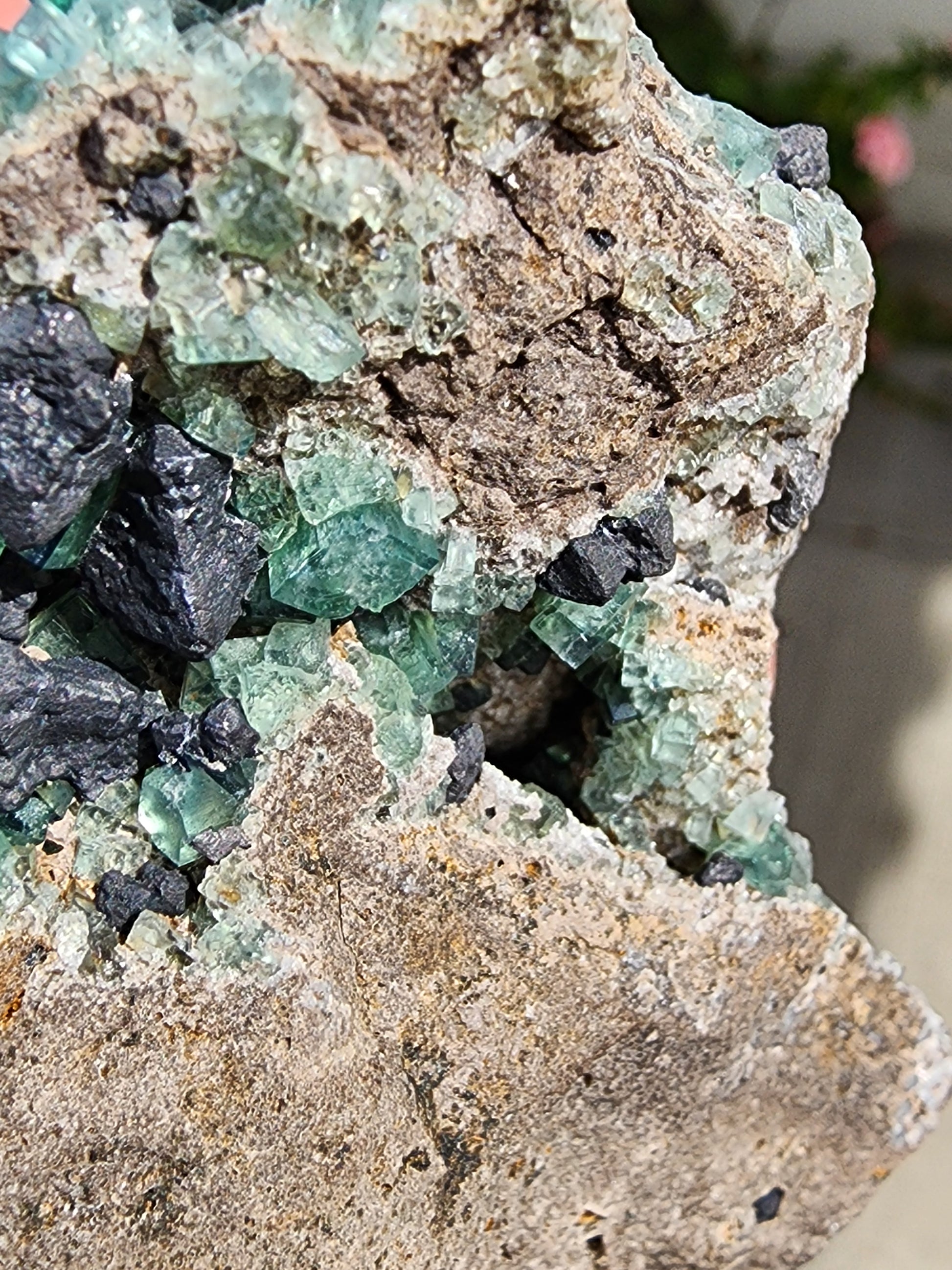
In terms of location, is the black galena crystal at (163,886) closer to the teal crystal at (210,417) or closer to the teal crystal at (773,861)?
the teal crystal at (210,417)

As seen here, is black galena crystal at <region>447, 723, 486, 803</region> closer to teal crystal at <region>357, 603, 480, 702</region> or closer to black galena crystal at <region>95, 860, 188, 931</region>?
teal crystal at <region>357, 603, 480, 702</region>

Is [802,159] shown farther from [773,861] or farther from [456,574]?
[773,861]

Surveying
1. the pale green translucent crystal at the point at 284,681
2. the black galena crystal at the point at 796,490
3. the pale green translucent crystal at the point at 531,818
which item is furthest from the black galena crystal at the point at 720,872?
the pale green translucent crystal at the point at 284,681

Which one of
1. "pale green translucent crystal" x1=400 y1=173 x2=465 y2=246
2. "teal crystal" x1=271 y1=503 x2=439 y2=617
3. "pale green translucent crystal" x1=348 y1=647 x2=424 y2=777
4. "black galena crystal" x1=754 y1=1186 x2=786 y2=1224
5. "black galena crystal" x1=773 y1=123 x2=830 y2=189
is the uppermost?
"black galena crystal" x1=773 y1=123 x2=830 y2=189

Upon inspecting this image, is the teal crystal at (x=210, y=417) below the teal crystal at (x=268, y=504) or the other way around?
the other way around

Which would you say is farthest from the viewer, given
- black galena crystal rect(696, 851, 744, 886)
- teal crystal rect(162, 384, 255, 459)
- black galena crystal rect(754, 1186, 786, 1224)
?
black galena crystal rect(754, 1186, 786, 1224)

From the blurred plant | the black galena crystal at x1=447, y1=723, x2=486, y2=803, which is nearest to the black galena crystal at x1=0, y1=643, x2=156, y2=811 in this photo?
the black galena crystal at x1=447, y1=723, x2=486, y2=803

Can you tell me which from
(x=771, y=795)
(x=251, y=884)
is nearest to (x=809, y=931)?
(x=771, y=795)
